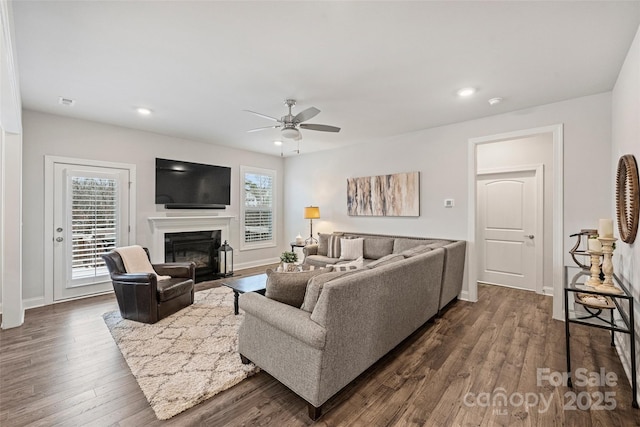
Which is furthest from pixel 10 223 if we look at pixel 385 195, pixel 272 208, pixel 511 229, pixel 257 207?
pixel 511 229

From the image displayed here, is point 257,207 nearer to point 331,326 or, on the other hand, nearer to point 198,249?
point 198,249

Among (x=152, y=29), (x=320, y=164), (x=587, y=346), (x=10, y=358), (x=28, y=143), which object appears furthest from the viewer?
(x=320, y=164)

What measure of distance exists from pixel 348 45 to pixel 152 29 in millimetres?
1508

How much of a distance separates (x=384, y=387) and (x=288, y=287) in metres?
1.06

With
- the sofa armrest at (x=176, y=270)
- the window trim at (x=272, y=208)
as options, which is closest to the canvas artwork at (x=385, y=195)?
the window trim at (x=272, y=208)

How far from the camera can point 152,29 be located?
2102 millimetres

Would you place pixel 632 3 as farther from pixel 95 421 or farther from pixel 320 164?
pixel 320 164

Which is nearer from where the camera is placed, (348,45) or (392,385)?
(392,385)

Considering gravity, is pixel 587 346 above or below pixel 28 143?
below

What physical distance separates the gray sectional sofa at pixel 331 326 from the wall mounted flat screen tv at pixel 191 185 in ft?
11.8

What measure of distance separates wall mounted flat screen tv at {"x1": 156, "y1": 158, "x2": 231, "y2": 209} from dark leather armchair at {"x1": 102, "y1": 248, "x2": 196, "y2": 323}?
1.66 metres

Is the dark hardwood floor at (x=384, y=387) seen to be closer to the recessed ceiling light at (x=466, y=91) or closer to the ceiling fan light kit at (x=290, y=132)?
the ceiling fan light kit at (x=290, y=132)

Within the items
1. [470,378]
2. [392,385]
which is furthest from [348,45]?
[470,378]

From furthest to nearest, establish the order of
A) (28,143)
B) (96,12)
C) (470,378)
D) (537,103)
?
1. (28,143)
2. (537,103)
3. (470,378)
4. (96,12)
